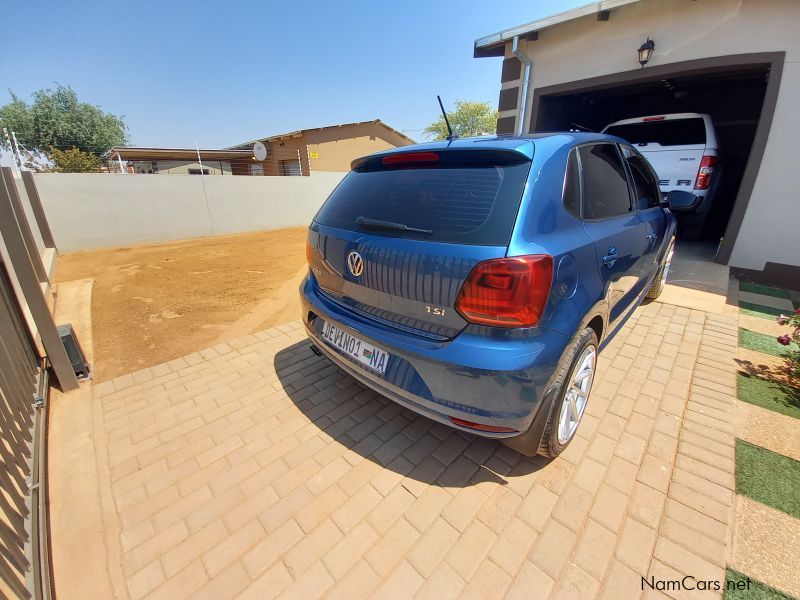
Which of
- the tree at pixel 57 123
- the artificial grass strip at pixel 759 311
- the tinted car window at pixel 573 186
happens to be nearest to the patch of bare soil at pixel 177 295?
the tinted car window at pixel 573 186

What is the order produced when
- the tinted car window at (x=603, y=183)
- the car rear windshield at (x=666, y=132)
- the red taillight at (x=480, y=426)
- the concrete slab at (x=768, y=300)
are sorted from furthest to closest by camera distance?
the car rear windshield at (x=666, y=132) < the concrete slab at (x=768, y=300) < the tinted car window at (x=603, y=183) < the red taillight at (x=480, y=426)

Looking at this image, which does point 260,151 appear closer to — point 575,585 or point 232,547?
point 232,547

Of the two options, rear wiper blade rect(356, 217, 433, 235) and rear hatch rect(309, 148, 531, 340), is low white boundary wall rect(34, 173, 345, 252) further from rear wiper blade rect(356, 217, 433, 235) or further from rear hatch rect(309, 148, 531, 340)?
rear wiper blade rect(356, 217, 433, 235)

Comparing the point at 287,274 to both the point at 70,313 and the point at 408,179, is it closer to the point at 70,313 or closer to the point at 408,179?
the point at 70,313

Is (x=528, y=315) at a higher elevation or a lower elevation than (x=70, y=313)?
higher

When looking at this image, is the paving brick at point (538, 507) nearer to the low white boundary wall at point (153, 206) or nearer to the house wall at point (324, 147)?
the low white boundary wall at point (153, 206)

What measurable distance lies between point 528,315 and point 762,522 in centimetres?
158

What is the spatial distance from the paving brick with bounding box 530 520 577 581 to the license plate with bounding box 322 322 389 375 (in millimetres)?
1096

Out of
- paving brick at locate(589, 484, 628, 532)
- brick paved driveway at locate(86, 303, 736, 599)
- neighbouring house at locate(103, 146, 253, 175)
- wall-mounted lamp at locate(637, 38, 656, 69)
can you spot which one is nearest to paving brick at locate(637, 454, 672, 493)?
brick paved driveway at locate(86, 303, 736, 599)

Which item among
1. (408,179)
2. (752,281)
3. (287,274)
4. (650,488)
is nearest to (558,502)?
(650,488)

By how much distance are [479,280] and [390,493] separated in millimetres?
1253

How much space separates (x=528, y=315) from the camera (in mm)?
1526

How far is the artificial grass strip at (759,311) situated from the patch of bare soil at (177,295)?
5.54m

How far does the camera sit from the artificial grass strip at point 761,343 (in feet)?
10.6
